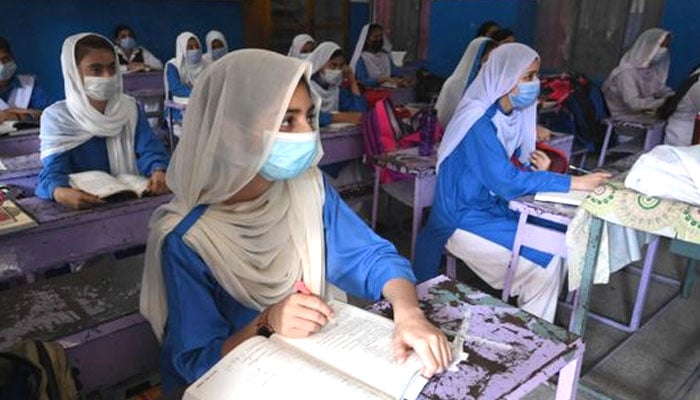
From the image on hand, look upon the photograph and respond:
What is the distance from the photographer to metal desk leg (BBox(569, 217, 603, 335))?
5.72ft

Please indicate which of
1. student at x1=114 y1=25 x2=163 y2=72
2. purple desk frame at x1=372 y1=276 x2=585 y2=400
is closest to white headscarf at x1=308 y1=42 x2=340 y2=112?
purple desk frame at x1=372 y1=276 x2=585 y2=400

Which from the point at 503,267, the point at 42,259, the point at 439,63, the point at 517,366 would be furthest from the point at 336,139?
the point at 439,63

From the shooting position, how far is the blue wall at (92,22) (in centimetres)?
604

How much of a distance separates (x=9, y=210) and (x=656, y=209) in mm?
2033

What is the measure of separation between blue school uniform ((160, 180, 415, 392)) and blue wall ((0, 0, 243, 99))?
243 inches

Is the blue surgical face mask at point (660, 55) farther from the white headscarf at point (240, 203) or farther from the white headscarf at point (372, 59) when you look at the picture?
the white headscarf at point (240, 203)

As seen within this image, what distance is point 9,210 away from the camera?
1.80 metres

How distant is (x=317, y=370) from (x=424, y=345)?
0.19 m

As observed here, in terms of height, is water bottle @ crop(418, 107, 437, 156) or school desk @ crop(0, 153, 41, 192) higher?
water bottle @ crop(418, 107, 437, 156)

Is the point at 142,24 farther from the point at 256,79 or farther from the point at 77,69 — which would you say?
the point at 256,79

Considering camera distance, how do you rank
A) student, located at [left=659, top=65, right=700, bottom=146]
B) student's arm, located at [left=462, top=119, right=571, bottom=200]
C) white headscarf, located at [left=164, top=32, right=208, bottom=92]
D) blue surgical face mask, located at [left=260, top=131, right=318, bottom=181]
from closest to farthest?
blue surgical face mask, located at [left=260, top=131, right=318, bottom=181], student's arm, located at [left=462, top=119, right=571, bottom=200], student, located at [left=659, top=65, right=700, bottom=146], white headscarf, located at [left=164, top=32, right=208, bottom=92]

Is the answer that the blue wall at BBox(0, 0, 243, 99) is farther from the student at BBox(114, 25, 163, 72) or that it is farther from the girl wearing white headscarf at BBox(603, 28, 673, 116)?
the girl wearing white headscarf at BBox(603, 28, 673, 116)

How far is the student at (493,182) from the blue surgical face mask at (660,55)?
3379mm

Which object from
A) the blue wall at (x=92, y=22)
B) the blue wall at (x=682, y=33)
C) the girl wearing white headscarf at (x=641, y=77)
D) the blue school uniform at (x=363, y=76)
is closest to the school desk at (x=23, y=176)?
the blue school uniform at (x=363, y=76)
